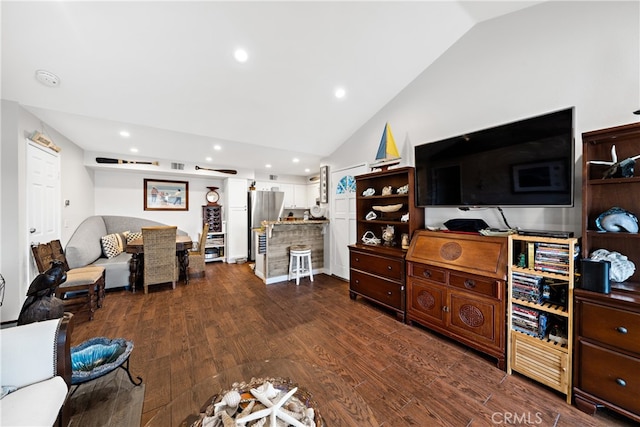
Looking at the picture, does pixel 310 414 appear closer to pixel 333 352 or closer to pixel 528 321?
pixel 333 352

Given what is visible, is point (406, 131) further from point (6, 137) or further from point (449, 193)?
point (6, 137)

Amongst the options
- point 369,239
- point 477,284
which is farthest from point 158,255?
point 477,284

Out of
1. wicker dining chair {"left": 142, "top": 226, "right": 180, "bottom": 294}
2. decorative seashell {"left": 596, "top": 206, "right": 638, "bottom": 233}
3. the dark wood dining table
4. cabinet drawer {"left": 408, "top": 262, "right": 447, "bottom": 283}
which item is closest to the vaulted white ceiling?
wicker dining chair {"left": 142, "top": 226, "right": 180, "bottom": 294}

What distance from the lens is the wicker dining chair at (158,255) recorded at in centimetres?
364

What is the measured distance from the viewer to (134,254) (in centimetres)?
381

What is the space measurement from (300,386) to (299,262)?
9.87 ft

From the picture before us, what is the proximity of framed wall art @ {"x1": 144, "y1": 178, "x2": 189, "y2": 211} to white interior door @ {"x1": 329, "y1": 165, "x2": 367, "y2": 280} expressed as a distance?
376cm

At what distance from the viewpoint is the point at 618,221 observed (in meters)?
1.53

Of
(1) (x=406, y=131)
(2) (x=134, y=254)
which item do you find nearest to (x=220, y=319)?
(2) (x=134, y=254)

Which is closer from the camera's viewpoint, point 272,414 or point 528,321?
point 272,414

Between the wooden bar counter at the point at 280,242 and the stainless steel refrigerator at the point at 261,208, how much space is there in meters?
1.42

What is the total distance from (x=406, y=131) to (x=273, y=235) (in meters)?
2.79

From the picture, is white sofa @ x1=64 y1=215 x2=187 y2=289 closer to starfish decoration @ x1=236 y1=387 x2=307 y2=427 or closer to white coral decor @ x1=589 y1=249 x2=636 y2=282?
starfish decoration @ x1=236 y1=387 x2=307 y2=427

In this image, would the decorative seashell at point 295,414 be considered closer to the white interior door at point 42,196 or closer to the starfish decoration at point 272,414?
the starfish decoration at point 272,414
